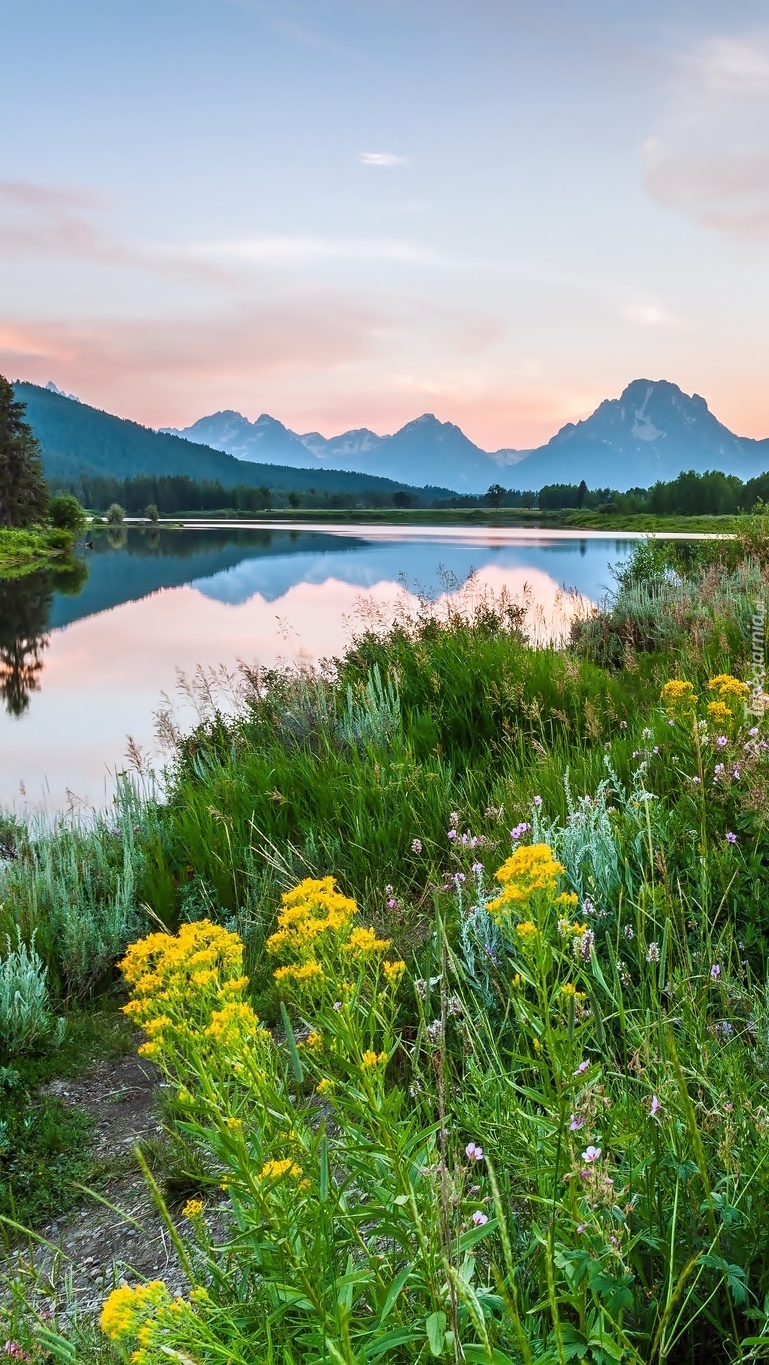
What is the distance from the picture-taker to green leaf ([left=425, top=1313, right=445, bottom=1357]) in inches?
46.9

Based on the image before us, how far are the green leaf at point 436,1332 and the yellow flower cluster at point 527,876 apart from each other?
618 mm

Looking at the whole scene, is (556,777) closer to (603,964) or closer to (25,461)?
(603,964)

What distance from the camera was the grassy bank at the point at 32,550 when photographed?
60.5 m

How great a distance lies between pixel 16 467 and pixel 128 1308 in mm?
80215

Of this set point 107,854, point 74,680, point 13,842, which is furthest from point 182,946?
point 74,680

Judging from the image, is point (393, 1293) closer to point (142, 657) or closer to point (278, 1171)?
point (278, 1171)

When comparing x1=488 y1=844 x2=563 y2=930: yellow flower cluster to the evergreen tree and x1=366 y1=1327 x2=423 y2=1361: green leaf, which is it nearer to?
x1=366 y1=1327 x2=423 y2=1361: green leaf

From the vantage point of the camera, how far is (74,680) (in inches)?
972

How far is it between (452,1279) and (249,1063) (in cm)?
68

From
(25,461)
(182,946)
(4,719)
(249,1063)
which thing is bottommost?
(4,719)

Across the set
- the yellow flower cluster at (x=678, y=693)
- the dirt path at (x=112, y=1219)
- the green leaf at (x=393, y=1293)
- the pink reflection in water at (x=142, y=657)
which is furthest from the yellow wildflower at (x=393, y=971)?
the pink reflection in water at (x=142, y=657)

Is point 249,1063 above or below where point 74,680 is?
above

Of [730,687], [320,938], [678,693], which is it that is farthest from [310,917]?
[730,687]

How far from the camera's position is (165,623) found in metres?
Answer: 36.4
